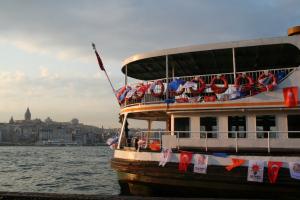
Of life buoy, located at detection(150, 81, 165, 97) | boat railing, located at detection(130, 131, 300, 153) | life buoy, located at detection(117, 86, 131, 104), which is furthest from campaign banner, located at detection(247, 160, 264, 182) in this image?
life buoy, located at detection(117, 86, 131, 104)

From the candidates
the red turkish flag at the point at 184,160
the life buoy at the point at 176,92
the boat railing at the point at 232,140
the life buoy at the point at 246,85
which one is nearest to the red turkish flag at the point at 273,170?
the boat railing at the point at 232,140

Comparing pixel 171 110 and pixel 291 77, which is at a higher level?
pixel 291 77

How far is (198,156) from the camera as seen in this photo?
43.4 ft

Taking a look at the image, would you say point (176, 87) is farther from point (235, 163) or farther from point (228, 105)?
point (235, 163)

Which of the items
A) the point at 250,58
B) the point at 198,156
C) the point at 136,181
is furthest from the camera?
the point at 250,58

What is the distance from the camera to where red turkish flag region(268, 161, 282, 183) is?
484 inches

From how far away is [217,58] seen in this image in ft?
57.5

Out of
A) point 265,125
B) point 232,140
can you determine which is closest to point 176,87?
point 232,140

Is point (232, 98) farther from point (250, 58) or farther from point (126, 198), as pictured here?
point (126, 198)

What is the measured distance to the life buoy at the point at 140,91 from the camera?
15.7 m

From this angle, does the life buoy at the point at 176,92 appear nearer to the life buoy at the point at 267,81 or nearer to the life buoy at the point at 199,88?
the life buoy at the point at 199,88

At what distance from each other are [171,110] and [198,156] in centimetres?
239

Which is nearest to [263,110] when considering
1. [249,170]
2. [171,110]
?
[249,170]

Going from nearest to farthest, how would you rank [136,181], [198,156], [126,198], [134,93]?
[126,198] < [198,156] < [136,181] < [134,93]
